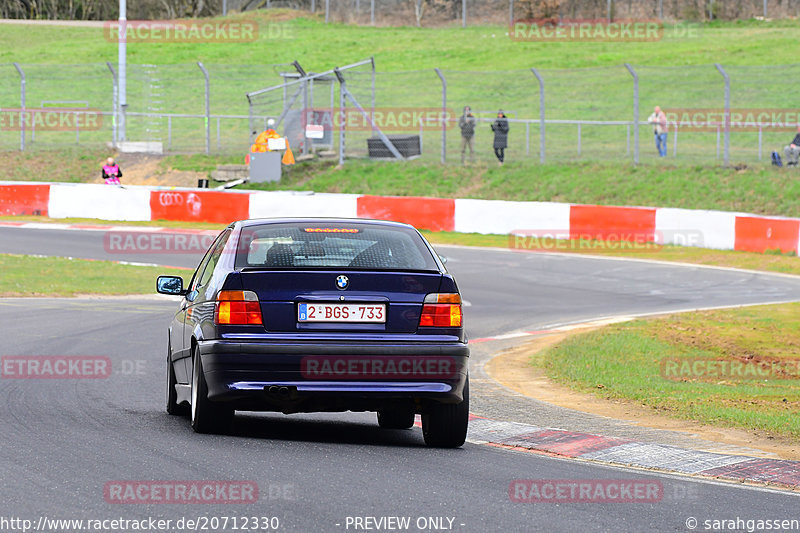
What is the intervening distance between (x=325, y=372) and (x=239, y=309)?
63 centimetres

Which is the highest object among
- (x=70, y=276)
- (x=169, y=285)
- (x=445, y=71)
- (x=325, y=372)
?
(x=445, y=71)

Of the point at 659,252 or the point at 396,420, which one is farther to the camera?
the point at 659,252

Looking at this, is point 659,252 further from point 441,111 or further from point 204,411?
point 204,411

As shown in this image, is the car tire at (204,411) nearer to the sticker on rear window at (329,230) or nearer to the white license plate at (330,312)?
Answer: the white license plate at (330,312)

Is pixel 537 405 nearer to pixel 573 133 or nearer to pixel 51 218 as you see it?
pixel 51 218

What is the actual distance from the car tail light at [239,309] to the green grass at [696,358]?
3997mm

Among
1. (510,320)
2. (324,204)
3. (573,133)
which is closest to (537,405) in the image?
(510,320)

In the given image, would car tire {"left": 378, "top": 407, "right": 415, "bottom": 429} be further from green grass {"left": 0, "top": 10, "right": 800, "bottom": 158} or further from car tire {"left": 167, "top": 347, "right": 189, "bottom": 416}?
green grass {"left": 0, "top": 10, "right": 800, "bottom": 158}

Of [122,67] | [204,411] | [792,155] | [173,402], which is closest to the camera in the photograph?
[204,411]

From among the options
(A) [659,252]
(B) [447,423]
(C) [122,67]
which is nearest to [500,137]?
(A) [659,252]

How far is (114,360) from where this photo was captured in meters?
12.4

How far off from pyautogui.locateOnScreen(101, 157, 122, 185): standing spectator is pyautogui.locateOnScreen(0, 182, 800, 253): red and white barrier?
1685 millimetres

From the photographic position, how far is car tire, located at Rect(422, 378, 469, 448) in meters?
8.17

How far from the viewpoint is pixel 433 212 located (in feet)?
96.2
